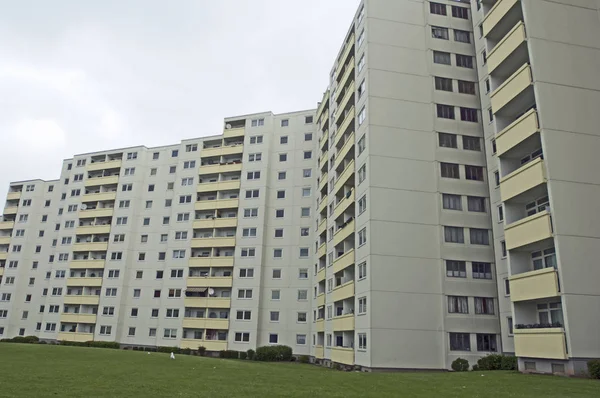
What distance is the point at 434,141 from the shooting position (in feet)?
150

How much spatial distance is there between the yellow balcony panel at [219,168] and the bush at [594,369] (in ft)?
190

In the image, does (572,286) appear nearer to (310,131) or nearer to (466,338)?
(466,338)

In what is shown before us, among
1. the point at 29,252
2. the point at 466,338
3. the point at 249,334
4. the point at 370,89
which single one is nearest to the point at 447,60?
the point at 370,89

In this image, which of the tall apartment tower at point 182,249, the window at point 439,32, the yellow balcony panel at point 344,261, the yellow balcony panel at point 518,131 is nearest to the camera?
the yellow balcony panel at point 518,131

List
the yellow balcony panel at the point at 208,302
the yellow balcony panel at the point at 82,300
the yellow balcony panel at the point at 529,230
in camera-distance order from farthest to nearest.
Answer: the yellow balcony panel at the point at 82,300 → the yellow balcony panel at the point at 208,302 → the yellow balcony panel at the point at 529,230

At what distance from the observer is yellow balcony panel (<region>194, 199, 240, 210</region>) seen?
74312 millimetres

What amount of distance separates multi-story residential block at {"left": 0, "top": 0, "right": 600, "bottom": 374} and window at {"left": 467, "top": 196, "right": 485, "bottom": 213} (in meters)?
0.24

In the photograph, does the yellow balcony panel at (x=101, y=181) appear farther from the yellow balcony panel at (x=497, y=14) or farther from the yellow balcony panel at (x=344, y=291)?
the yellow balcony panel at (x=497, y=14)

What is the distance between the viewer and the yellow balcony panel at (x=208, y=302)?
2707 inches

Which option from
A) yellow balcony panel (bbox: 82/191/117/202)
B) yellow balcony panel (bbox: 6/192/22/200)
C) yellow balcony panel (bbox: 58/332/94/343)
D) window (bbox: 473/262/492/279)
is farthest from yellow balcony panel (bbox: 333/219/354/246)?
yellow balcony panel (bbox: 6/192/22/200)

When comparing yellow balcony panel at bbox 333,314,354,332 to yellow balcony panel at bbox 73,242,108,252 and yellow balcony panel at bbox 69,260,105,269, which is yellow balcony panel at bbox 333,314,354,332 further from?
yellow balcony panel at bbox 73,242,108,252

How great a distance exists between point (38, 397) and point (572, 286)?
94.5 feet

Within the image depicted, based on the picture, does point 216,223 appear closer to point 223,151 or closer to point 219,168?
point 219,168

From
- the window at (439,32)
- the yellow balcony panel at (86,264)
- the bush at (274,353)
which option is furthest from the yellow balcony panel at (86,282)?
the window at (439,32)
